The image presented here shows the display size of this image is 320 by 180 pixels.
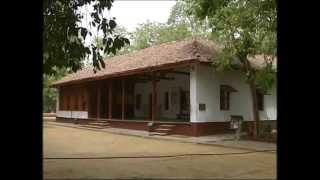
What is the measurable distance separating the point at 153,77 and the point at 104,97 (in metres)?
8.51

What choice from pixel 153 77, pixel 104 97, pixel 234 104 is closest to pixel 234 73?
pixel 234 104

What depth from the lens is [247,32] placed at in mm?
17438

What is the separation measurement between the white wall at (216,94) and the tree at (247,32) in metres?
1.37

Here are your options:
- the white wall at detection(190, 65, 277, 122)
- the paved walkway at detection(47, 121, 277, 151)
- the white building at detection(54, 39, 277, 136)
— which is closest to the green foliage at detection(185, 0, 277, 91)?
the white wall at detection(190, 65, 277, 122)

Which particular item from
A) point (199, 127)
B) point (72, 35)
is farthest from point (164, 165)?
point (199, 127)

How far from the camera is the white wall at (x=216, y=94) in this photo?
2048 cm

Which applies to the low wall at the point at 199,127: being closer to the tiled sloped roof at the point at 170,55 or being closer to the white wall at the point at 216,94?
the white wall at the point at 216,94

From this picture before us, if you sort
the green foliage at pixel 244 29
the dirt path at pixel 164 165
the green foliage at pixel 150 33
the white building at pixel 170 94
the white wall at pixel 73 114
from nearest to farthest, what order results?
the dirt path at pixel 164 165
the green foliage at pixel 244 29
the white building at pixel 170 94
the white wall at pixel 73 114
the green foliage at pixel 150 33

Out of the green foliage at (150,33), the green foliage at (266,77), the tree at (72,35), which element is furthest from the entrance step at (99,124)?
the green foliage at (150,33)

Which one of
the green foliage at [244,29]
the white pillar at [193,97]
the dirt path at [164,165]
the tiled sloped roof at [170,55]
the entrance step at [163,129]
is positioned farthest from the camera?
the entrance step at [163,129]

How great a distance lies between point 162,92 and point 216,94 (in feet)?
21.1
